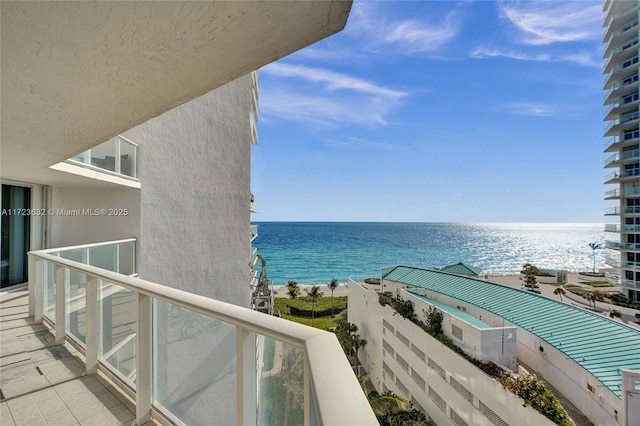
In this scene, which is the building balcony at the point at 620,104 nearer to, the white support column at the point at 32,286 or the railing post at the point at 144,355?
the railing post at the point at 144,355

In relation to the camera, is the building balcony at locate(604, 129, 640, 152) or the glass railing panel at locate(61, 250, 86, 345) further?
the building balcony at locate(604, 129, 640, 152)

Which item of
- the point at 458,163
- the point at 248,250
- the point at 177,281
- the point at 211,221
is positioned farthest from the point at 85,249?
the point at 458,163

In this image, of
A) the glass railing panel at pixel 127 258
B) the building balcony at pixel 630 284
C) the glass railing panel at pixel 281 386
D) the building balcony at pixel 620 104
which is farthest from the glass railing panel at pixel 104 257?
the building balcony at pixel 620 104

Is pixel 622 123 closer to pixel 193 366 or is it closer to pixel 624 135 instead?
pixel 624 135

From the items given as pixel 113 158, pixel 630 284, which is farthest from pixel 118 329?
pixel 630 284

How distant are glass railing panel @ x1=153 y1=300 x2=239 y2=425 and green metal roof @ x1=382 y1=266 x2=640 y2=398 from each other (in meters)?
12.1

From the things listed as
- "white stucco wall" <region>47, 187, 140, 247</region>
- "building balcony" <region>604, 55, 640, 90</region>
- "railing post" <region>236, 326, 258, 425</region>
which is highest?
"building balcony" <region>604, 55, 640, 90</region>

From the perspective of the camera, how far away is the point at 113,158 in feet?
22.7

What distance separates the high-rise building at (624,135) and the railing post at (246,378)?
3489 cm

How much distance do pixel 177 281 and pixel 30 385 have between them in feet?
21.0

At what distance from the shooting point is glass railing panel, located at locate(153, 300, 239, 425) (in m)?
1.63

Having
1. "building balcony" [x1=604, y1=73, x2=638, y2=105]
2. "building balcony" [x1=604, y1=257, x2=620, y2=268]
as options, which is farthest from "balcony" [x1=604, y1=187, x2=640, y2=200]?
"building balcony" [x1=604, y1=73, x2=638, y2=105]

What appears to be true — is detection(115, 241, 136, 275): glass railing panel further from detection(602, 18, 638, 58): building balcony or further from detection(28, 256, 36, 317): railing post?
detection(602, 18, 638, 58): building balcony

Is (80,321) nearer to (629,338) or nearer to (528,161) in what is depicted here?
(629,338)
